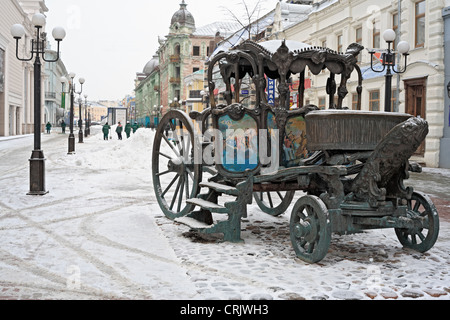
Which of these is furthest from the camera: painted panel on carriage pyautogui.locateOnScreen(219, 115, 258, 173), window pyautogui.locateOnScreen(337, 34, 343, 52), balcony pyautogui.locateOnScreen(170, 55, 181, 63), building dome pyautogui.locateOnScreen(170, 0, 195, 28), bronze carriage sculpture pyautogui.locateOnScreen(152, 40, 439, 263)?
building dome pyautogui.locateOnScreen(170, 0, 195, 28)

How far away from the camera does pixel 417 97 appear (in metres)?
19.1

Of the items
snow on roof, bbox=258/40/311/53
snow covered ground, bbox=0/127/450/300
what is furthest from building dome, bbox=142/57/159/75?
snow on roof, bbox=258/40/311/53

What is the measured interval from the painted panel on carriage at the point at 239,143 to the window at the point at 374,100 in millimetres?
16830

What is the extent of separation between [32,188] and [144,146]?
969cm

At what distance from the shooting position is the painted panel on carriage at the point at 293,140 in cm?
609

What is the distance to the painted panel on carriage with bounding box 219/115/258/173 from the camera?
19.9 feet

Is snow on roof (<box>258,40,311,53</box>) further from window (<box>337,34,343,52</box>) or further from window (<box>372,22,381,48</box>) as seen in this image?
window (<box>337,34,343,52</box>)

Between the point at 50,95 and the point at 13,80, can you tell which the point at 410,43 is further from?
the point at 50,95

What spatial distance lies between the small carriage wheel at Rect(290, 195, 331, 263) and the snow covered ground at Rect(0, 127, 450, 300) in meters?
0.13

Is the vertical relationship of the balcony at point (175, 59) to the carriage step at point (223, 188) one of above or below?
above

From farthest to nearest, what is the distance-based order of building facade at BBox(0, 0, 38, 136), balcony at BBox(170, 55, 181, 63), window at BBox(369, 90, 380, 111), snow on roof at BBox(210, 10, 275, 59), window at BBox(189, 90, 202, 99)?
1. balcony at BBox(170, 55, 181, 63)
2. window at BBox(189, 90, 202, 99)
3. building facade at BBox(0, 0, 38, 136)
4. snow on roof at BBox(210, 10, 275, 59)
5. window at BBox(369, 90, 380, 111)

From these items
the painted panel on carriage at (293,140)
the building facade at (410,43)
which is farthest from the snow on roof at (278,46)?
the building facade at (410,43)

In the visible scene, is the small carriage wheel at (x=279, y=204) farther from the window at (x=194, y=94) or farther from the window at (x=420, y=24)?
the window at (x=194, y=94)
